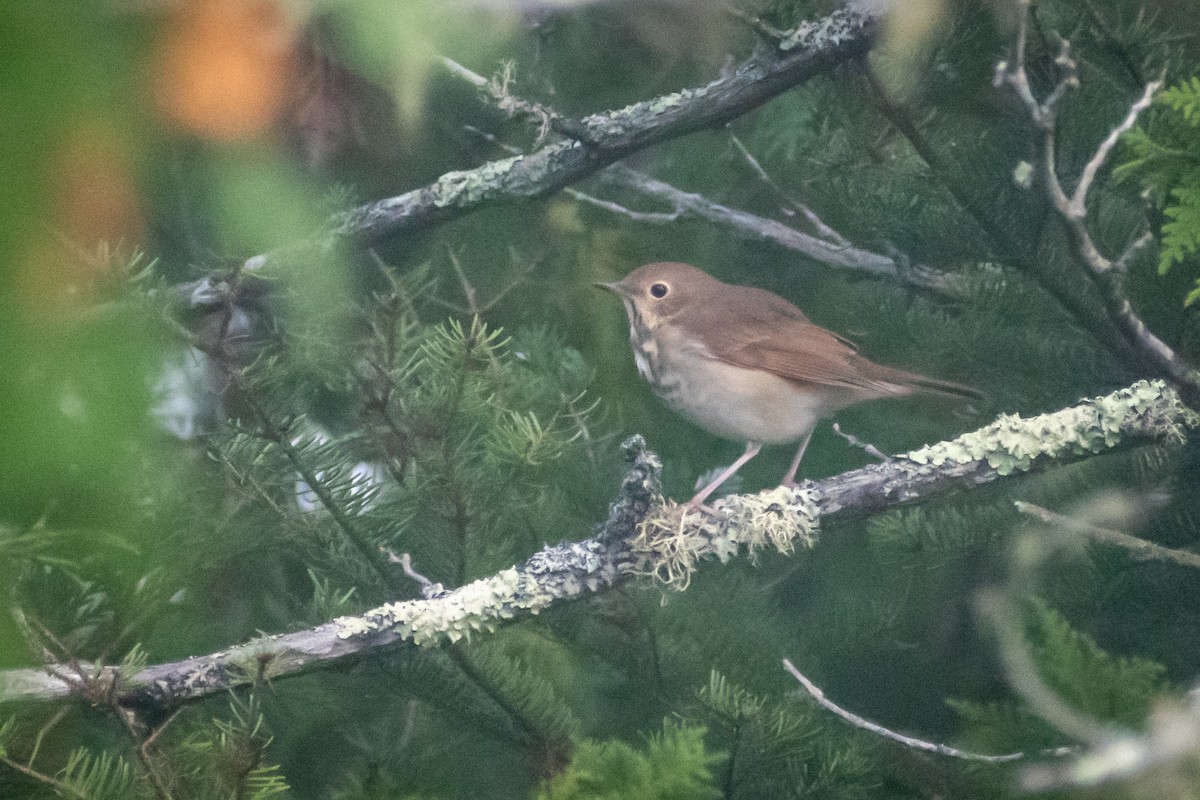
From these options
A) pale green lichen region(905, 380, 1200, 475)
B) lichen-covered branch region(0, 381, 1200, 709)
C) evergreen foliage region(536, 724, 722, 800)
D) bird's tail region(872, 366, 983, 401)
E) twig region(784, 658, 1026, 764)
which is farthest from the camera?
bird's tail region(872, 366, 983, 401)

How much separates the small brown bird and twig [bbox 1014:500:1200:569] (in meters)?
0.32

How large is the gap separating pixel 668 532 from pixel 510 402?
0.75 feet

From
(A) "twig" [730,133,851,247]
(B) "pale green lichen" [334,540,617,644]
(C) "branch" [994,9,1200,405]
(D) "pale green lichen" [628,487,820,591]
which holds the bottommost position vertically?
(B) "pale green lichen" [334,540,617,644]

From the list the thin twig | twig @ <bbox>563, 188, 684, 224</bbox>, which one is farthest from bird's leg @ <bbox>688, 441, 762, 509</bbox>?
the thin twig

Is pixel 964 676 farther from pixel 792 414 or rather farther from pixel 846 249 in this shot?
pixel 846 249

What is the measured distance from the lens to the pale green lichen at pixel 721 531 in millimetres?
1180

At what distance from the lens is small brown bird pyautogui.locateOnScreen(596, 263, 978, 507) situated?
4.49 ft

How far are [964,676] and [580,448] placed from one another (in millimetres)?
489

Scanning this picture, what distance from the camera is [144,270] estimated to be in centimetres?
91

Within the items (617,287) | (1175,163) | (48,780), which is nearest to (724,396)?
(617,287)

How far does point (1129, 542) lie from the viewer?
103 centimetres

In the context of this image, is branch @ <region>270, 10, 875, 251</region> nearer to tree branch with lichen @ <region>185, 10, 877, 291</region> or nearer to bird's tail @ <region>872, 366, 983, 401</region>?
tree branch with lichen @ <region>185, 10, 877, 291</region>

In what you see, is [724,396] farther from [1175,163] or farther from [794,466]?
[1175,163]

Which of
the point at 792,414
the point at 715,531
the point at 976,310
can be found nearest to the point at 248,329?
the point at 715,531
